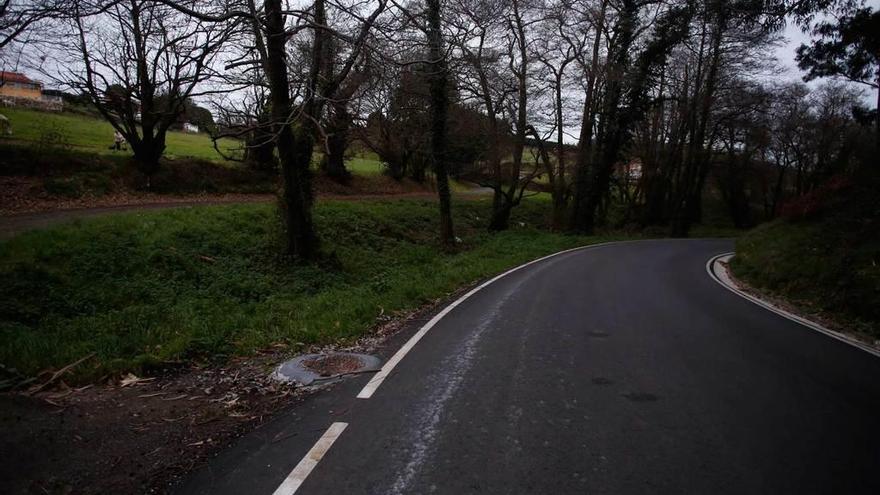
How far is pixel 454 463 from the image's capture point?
392 centimetres

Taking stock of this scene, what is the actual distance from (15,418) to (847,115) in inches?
2077

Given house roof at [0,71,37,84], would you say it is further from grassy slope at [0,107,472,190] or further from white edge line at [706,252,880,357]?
white edge line at [706,252,880,357]

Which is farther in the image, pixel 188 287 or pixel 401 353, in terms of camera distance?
pixel 188 287

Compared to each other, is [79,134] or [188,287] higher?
[79,134]

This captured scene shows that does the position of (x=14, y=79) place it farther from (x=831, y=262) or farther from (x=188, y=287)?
(x=831, y=262)

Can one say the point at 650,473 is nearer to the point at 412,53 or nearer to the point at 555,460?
the point at 555,460

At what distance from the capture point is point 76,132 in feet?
88.8

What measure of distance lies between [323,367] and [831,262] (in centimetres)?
1220

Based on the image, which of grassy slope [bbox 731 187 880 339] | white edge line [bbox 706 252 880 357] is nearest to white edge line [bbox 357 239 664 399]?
white edge line [bbox 706 252 880 357]

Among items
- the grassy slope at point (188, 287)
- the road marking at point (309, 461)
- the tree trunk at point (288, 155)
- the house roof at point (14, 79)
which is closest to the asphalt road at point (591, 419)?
the road marking at point (309, 461)

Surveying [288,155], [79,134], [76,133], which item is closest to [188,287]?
[288,155]

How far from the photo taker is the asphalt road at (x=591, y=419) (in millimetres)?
3719

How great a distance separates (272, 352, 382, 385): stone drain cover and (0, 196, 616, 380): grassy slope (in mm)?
846

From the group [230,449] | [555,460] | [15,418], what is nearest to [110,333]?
[15,418]
